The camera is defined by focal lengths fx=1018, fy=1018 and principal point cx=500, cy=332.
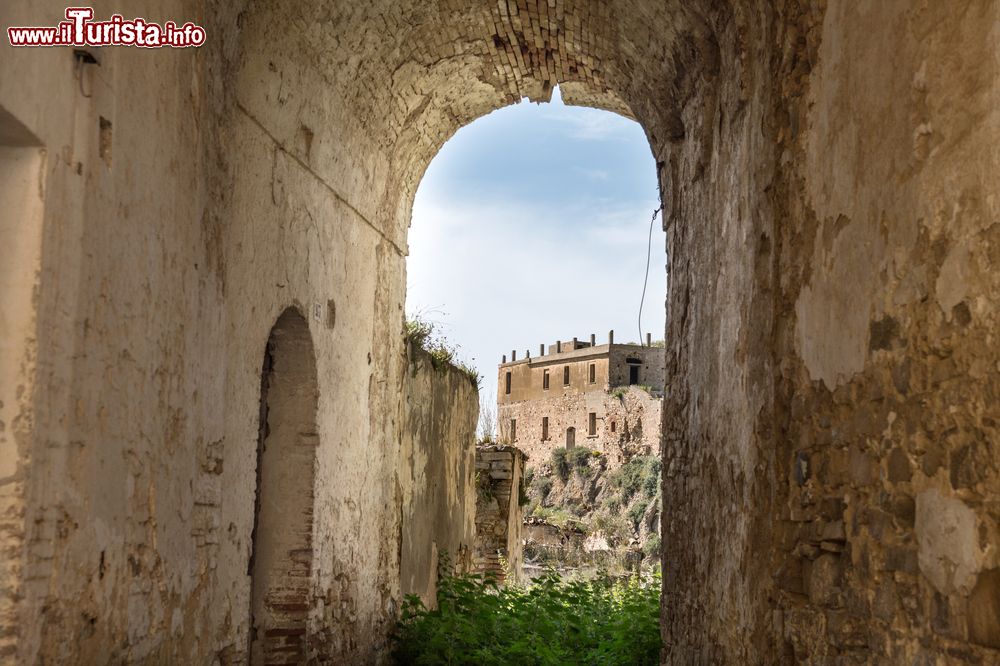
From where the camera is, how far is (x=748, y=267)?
4301mm

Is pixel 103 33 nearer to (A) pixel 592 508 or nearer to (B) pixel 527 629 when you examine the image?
(B) pixel 527 629

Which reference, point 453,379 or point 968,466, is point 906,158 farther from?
point 453,379

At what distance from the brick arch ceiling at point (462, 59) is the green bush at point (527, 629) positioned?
318 centimetres

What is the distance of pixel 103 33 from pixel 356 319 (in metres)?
4.04

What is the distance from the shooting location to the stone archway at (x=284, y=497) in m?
6.18

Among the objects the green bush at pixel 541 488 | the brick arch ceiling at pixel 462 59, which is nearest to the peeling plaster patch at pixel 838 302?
the brick arch ceiling at pixel 462 59

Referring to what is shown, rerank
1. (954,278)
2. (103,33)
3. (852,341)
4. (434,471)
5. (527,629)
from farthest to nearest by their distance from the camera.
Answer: (434,471) → (527,629) → (103,33) → (852,341) → (954,278)

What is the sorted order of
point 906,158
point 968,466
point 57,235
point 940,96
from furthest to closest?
point 57,235 → point 906,158 → point 940,96 → point 968,466

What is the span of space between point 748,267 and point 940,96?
175 centimetres

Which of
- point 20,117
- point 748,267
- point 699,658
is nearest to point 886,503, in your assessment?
point 748,267

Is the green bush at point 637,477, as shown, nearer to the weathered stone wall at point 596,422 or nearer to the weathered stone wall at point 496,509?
the weathered stone wall at point 596,422

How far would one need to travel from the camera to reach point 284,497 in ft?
20.7

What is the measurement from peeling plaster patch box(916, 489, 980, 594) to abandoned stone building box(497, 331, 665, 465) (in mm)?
39282

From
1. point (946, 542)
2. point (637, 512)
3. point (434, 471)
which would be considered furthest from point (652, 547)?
point (946, 542)
